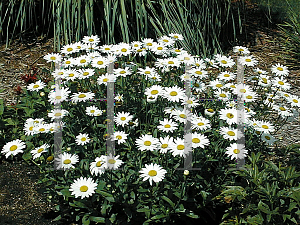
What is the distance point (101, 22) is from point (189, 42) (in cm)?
121

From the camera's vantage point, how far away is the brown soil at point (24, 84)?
263cm

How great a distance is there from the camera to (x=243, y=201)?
2.43 meters

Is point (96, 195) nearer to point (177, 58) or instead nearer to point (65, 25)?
point (177, 58)

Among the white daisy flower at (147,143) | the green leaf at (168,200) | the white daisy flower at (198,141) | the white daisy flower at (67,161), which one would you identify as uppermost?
the white daisy flower at (198,141)

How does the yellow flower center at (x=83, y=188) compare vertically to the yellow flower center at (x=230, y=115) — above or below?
below

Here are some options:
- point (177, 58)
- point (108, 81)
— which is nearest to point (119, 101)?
point (108, 81)

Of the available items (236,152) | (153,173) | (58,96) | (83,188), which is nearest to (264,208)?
(236,152)

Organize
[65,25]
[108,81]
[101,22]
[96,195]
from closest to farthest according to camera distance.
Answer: [96,195], [108,81], [65,25], [101,22]

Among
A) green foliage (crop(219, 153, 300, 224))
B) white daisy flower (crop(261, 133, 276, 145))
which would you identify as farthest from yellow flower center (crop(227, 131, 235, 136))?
white daisy flower (crop(261, 133, 276, 145))

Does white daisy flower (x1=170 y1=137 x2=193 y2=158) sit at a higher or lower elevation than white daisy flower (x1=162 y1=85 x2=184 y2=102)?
lower

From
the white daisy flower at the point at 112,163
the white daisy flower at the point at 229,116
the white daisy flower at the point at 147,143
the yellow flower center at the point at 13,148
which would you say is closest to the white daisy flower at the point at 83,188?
the white daisy flower at the point at 112,163

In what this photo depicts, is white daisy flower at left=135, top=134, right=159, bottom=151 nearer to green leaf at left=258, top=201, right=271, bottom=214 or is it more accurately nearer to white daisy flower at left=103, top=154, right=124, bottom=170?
white daisy flower at left=103, top=154, right=124, bottom=170

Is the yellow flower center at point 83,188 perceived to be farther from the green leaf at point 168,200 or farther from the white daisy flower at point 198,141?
the white daisy flower at point 198,141

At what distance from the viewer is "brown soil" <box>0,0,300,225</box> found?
2.63 meters
